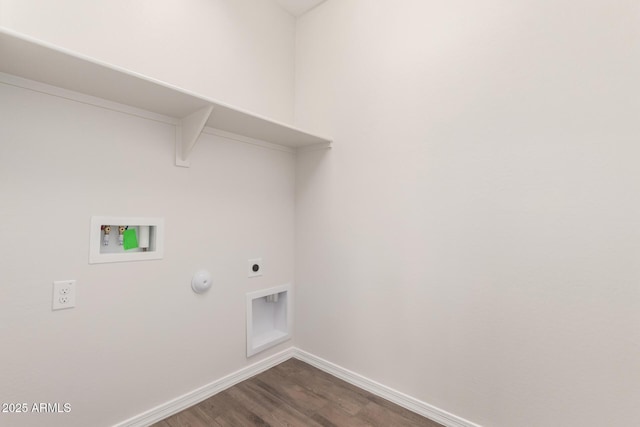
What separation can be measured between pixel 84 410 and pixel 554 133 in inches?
100

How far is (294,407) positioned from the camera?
173 cm

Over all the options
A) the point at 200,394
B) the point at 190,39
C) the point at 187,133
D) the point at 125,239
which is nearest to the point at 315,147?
the point at 187,133

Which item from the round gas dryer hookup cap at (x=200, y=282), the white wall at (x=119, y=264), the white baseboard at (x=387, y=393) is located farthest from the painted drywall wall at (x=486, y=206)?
the round gas dryer hookup cap at (x=200, y=282)

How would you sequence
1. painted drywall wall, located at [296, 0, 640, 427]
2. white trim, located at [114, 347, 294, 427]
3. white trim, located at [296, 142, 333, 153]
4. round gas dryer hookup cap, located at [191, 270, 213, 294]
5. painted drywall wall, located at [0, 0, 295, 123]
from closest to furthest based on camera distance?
painted drywall wall, located at [296, 0, 640, 427], painted drywall wall, located at [0, 0, 295, 123], white trim, located at [114, 347, 294, 427], round gas dryer hookup cap, located at [191, 270, 213, 294], white trim, located at [296, 142, 333, 153]

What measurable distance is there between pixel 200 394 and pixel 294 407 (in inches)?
23.1

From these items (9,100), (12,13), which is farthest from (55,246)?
(12,13)

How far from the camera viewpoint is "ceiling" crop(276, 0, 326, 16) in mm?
2297

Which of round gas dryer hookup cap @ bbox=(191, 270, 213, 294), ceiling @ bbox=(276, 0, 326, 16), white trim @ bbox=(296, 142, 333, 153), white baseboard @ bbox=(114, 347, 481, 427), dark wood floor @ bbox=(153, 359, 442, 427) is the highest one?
ceiling @ bbox=(276, 0, 326, 16)

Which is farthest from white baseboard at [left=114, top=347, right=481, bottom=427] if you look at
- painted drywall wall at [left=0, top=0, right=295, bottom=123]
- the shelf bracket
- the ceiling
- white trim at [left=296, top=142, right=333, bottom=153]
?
the ceiling

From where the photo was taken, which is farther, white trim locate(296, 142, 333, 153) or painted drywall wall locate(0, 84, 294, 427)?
white trim locate(296, 142, 333, 153)

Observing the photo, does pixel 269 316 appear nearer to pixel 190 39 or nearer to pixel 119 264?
pixel 119 264

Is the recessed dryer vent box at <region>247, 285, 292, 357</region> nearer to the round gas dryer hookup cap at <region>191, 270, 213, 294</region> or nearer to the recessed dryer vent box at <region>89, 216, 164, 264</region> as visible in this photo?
the round gas dryer hookup cap at <region>191, 270, 213, 294</region>

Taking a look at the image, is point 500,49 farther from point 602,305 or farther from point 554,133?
point 602,305

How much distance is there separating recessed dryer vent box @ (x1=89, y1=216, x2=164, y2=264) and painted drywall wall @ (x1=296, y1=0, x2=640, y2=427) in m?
1.11
